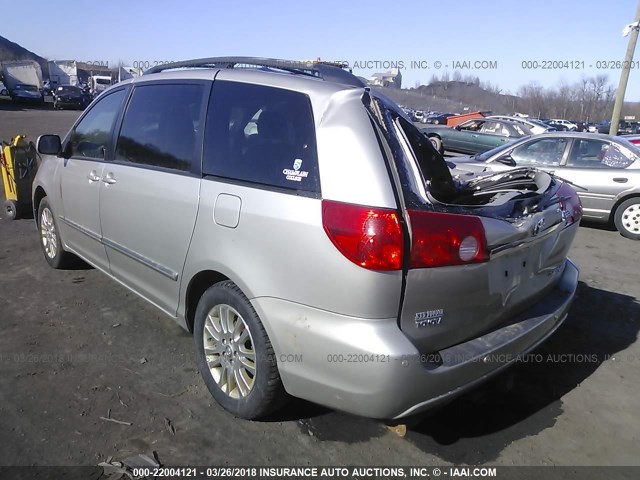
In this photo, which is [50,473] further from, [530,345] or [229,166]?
[530,345]

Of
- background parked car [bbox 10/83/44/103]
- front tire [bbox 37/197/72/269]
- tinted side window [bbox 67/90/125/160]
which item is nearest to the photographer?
tinted side window [bbox 67/90/125/160]

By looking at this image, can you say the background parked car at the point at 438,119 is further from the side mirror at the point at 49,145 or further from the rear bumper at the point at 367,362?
the rear bumper at the point at 367,362

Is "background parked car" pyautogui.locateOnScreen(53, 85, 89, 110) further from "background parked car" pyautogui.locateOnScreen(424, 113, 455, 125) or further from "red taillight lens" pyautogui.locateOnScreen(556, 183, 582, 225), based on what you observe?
"red taillight lens" pyautogui.locateOnScreen(556, 183, 582, 225)

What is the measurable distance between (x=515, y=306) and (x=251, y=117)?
1773mm

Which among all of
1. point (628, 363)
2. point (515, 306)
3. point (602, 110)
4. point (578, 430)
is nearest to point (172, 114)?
point (515, 306)

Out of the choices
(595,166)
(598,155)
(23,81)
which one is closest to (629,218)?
(595,166)

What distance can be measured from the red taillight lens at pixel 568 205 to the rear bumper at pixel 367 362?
99 cm

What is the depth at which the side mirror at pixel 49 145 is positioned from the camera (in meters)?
4.60

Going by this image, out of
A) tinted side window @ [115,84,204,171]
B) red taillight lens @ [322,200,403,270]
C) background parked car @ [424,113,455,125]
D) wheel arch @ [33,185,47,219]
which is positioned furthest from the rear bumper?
background parked car @ [424,113,455,125]

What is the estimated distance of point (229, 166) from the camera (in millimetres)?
2900

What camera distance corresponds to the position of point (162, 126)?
3.49 m

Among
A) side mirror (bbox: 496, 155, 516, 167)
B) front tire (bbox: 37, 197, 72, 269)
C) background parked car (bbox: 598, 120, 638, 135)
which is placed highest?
side mirror (bbox: 496, 155, 516, 167)

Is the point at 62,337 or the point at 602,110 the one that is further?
the point at 602,110

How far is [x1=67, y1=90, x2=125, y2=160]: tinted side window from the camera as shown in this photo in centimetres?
410
